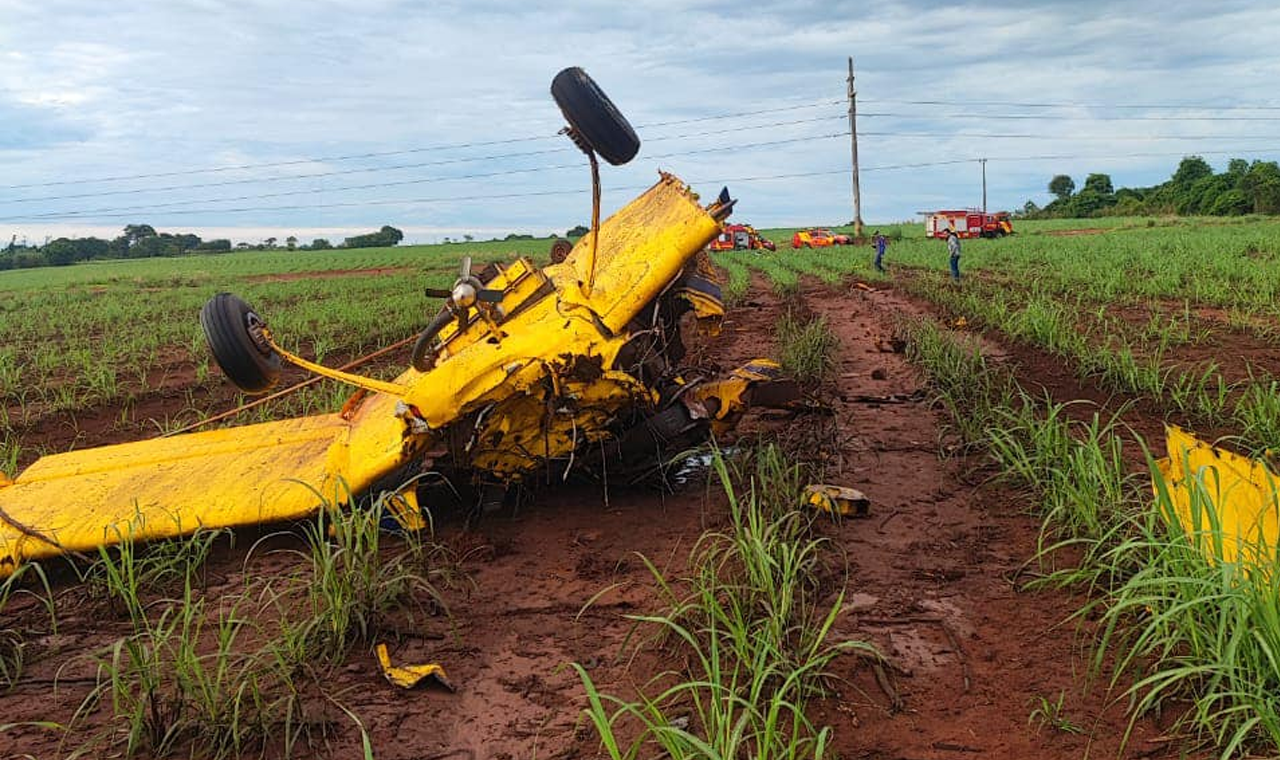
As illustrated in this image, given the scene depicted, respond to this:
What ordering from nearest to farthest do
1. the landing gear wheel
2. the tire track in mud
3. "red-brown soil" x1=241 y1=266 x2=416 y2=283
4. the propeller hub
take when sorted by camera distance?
the tire track in mud → the propeller hub → the landing gear wheel → "red-brown soil" x1=241 y1=266 x2=416 y2=283

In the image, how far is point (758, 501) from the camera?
3498 millimetres

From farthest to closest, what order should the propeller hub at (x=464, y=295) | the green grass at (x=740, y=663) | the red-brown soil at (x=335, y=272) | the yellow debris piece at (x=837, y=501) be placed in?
1. the red-brown soil at (x=335, y=272)
2. the yellow debris piece at (x=837, y=501)
3. the propeller hub at (x=464, y=295)
4. the green grass at (x=740, y=663)

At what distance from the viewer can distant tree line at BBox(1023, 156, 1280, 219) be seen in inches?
1681

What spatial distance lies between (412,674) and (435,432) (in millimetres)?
1135

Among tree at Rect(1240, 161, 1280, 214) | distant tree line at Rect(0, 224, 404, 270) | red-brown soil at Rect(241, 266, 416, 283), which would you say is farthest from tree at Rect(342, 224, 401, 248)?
tree at Rect(1240, 161, 1280, 214)

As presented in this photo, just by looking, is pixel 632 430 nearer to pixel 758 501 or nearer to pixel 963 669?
pixel 758 501

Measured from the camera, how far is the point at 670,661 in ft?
8.28

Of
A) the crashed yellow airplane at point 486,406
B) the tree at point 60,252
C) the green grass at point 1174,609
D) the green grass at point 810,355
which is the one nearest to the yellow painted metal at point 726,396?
the crashed yellow airplane at point 486,406

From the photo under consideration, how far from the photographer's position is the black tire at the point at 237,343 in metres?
3.40

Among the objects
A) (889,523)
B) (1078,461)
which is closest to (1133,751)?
(1078,461)

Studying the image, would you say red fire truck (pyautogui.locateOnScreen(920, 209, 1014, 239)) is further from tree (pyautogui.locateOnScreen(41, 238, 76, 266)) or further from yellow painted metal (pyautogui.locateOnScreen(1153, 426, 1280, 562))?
tree (pyautogui.locateOnScreen(41, 238, 76, 266))

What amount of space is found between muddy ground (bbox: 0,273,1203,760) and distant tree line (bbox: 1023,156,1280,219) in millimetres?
46895

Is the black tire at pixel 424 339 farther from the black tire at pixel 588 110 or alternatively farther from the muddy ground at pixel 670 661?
the black tire at pixel 588 110

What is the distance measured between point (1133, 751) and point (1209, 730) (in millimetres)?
166
